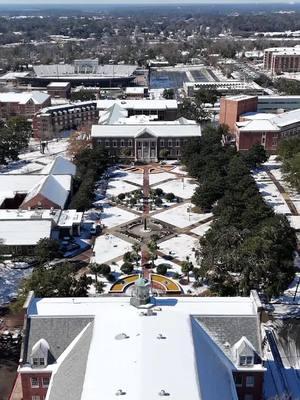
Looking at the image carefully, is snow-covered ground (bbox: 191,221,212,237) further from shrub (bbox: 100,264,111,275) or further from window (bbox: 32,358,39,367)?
window (bbox: 32,358,39,367)

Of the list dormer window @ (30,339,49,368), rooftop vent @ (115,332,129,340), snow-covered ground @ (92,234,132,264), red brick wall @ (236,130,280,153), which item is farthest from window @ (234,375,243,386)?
red brick wall @ (236,130,280,153)

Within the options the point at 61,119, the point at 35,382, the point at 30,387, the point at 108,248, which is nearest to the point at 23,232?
the point at 108,248

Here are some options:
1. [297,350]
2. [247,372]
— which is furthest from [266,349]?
[247,372]

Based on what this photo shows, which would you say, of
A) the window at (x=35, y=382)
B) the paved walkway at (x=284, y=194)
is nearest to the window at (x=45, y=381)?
the window at (x=35, y=382)

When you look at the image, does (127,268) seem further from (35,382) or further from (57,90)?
(57,90)

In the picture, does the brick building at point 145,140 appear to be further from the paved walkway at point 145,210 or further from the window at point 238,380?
the window at point 238,380
